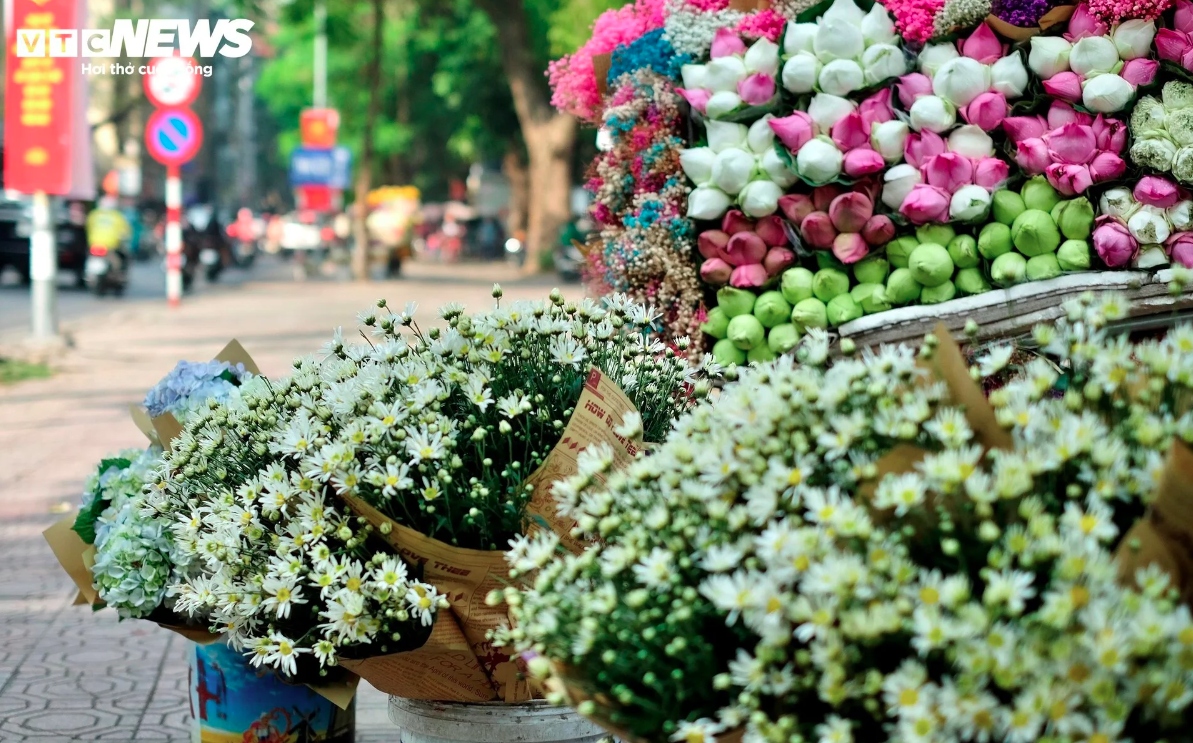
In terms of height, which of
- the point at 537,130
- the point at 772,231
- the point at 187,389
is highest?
the point at 537,130

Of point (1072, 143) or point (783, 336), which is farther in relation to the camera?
point (783, 336)

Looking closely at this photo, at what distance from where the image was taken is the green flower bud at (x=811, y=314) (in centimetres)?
334

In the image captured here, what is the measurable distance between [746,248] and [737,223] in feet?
0.23

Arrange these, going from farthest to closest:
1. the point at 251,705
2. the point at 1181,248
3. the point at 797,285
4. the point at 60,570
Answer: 1. the point at 60,570
2. the point at 797,285
3. the point at 1181,248
4. the point at 251,705

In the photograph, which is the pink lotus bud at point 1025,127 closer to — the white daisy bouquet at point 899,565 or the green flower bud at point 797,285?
the green flower bud at point 797,285

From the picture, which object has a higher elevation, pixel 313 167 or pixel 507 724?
pixel 313 167

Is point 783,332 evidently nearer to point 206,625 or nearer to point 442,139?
point 206,625

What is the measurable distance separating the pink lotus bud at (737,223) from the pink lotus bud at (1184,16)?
1041 mm

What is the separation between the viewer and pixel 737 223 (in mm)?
3465

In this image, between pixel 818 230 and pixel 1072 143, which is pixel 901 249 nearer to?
pixel 818 230

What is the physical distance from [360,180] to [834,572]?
3058cm

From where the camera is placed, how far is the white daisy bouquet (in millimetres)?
1473

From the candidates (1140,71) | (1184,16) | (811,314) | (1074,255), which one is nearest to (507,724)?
(811,314)

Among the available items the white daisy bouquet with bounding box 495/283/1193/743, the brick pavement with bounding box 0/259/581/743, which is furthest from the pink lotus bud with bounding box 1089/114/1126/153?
the brick pavement with bounding box 0/259/581/743
